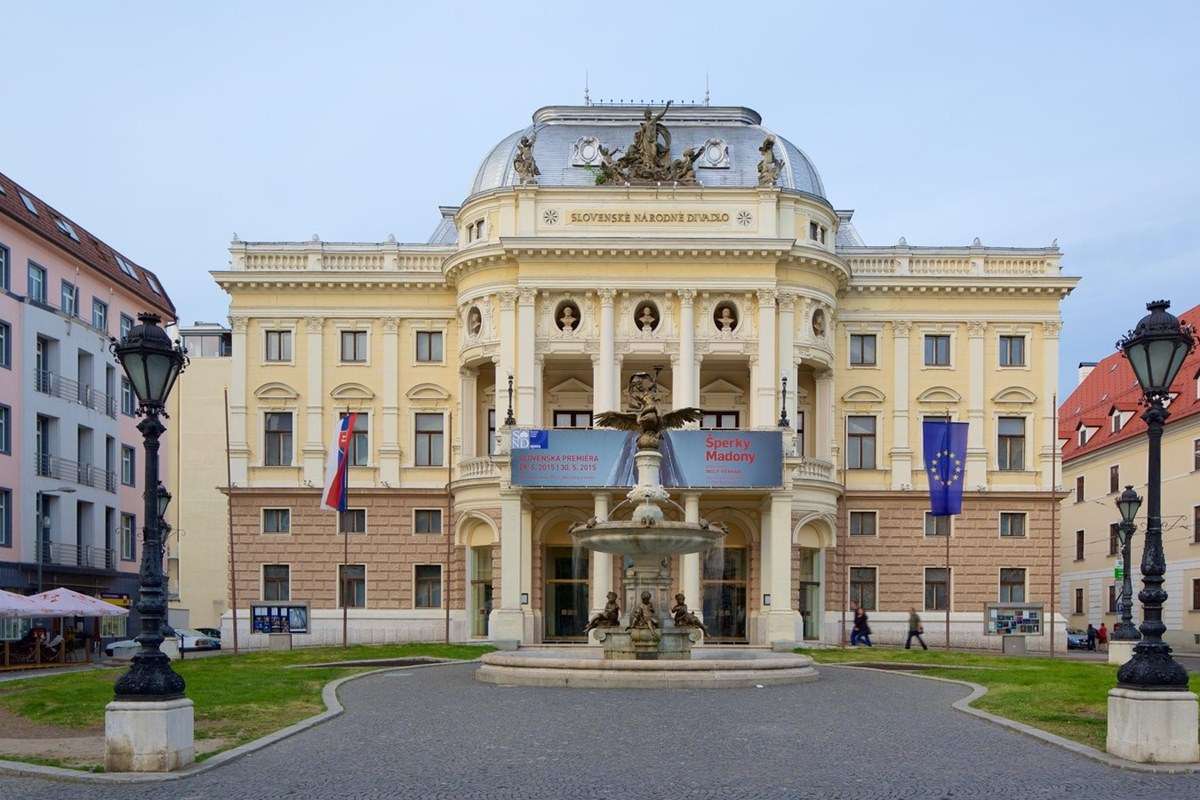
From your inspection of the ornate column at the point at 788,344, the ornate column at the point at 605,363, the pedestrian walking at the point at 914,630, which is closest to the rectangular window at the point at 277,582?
the ornate column at the point at 605,363

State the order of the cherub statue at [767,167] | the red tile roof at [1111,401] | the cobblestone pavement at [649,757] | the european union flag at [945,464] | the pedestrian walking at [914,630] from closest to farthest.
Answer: the cobblestone pavement at [649,757] → the european union flag at [945,464] → the pedestrian walking at [914,630] → the cherub statue at [767,167] → the red tile roof at [1111,401]

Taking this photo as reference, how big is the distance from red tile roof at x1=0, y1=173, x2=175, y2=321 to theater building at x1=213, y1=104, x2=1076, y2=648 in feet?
19.5

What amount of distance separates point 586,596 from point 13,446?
21557 millimetres

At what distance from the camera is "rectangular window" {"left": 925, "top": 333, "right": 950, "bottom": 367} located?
187 ft

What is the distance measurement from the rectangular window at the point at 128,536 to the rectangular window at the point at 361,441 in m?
11.6

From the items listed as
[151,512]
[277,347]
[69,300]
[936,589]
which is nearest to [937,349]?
[936,589]

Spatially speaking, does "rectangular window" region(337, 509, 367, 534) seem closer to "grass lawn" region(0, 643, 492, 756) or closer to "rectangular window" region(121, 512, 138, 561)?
"rectangular window" region(121, 512, 138, 561)

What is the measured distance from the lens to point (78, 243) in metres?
57.1

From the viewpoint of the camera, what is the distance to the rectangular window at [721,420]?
56.2m

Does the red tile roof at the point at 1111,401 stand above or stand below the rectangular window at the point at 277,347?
below

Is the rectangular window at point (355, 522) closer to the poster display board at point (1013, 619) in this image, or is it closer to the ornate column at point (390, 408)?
the ornate column at point (390, 408)

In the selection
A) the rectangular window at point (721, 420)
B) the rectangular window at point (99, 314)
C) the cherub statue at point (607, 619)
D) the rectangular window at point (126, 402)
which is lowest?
the cherub statue at point (607, 619)

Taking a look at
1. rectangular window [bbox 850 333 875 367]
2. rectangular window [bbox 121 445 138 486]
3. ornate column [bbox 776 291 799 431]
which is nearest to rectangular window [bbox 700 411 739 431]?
ornate column [bbox 776 291 799 431]

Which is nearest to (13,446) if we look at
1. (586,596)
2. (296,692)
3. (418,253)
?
(418,253)
